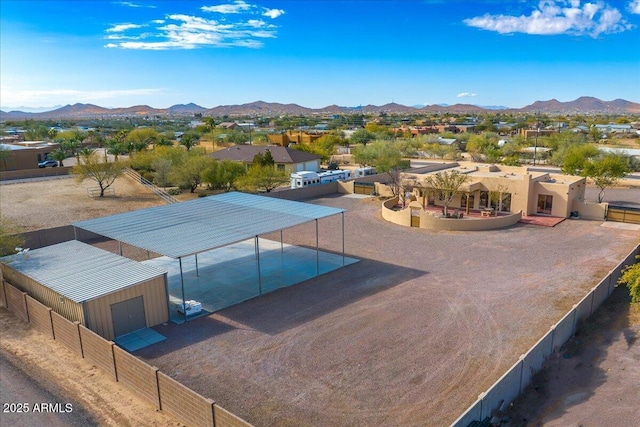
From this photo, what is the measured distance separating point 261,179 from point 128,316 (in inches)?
1078

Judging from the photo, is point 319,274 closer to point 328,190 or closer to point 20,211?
point 328,190

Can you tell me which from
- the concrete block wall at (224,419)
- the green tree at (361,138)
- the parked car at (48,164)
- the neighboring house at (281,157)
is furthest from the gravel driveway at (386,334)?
the green tree at (361,138)

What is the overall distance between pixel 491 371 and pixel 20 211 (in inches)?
1530

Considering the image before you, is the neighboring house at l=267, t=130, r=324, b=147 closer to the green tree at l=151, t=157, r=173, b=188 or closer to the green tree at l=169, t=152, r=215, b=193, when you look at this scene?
the green tree at l=151, t=157, r=173, b=188

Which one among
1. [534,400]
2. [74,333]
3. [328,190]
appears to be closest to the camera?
[534,400]

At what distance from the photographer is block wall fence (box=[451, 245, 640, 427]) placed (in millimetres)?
12750

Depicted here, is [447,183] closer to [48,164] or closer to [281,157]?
[281,157]

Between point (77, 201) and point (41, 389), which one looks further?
point (77, 201)

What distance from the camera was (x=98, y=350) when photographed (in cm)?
1587

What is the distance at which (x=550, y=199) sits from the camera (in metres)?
37.8

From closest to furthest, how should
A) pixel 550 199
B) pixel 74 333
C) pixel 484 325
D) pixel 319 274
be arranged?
pixel 74 333
pixel 484 325
pixel 319 274
pixel 550 199

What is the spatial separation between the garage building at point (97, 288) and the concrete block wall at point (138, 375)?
3.30 meters

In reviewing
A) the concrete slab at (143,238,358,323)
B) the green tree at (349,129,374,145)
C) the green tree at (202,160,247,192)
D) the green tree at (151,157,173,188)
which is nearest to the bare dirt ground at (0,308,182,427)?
the concrete slab at (143,238,358,323)

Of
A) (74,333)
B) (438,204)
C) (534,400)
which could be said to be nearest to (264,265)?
(74,333)
